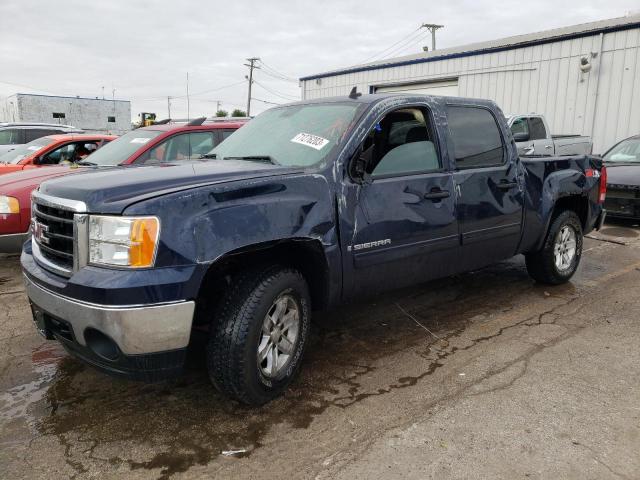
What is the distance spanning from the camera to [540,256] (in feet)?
17.5

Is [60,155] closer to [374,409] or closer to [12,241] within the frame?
[12,241]

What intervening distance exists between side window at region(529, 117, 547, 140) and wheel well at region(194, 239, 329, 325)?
10.8 meters

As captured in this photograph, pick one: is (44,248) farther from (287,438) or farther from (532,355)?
(532,355)

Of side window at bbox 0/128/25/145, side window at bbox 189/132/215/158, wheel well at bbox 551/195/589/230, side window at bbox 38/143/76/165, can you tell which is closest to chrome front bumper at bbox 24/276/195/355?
wheel well at bbox 551/195/589/230

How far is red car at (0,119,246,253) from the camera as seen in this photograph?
545cm

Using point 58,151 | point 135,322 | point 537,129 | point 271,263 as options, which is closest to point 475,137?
point 271,263

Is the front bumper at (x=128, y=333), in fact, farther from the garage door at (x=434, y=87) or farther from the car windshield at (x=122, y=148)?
the garage door at (x=434, y=87)

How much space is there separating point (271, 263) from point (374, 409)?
103 centimetres

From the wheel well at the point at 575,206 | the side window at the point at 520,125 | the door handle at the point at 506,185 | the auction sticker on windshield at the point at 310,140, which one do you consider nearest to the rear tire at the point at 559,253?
the wheel well at the point at 575,206

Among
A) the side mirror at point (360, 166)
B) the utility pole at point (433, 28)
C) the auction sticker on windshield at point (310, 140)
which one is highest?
the utility pole at point (433, 28)

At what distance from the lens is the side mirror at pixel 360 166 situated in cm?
344

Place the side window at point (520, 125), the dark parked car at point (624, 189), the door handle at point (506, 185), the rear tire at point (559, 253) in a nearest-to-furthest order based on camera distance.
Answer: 1. the door handle at point (506, 185)
2. the rear tire at point (559, 253)
3. the dark parked car at point (624, 189)
4. the side window at point (520, 125)

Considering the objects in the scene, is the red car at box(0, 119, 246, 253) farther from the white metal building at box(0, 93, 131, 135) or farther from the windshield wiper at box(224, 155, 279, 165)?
the white metal building at box(0, 93, 131, 135)

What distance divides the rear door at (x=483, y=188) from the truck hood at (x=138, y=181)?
1.61 m
